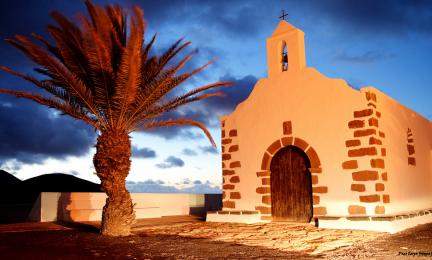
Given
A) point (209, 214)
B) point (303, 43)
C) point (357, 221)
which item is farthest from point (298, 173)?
point (303, 43)

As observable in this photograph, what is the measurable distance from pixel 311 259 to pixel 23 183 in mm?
36583

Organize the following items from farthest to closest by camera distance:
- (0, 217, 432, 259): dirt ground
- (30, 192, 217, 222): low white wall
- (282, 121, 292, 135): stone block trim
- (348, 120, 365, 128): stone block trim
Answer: (30, 192, 217, 222): low white wall < (282, 121, 292, 135): stone block trim < (348, 120, 365, 128): stone block trim < (0, 217, 432, 259): dirt ground

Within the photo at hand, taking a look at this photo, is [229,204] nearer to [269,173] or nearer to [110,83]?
[269,173]

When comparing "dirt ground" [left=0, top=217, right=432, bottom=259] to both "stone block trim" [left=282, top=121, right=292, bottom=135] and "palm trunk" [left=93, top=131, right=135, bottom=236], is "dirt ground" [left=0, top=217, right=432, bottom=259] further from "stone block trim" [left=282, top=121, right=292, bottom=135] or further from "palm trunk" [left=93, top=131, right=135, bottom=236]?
"stone block trim" [left=282, top=121, right=292, bottom=135]

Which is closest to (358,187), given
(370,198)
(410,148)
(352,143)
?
(370,198)

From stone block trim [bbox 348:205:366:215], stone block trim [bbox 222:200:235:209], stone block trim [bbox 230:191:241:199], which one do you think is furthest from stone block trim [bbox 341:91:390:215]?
stone block trim [bbox 222:200:235:209]

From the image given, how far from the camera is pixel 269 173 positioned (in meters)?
10.9

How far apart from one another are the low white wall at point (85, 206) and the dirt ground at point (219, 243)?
1816 mm

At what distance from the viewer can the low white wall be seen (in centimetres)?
1156

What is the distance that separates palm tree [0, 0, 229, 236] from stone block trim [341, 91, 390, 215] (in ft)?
11.8

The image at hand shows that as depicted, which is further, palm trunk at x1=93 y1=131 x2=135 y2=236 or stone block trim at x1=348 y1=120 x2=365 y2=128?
stone block trim at x1=348 y1=120 x2=365 y2=128

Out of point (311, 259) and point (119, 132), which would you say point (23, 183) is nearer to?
point (119, 132)

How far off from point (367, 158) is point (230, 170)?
379 centimetres

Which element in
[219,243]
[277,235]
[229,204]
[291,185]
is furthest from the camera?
[229,204]
